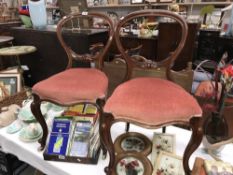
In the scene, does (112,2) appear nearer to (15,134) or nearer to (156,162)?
(15,134)

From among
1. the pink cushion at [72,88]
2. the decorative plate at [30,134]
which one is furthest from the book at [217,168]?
the decorative plate at [30,134]

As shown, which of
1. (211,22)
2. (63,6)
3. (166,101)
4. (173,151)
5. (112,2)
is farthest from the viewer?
(112,2)

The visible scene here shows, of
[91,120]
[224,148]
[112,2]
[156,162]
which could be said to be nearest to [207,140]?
[224,148]

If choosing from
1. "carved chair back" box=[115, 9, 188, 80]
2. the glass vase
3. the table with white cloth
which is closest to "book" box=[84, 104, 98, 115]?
the table with white cloth

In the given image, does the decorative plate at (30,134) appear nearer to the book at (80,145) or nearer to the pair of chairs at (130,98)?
the pair of chairs at (130,98)

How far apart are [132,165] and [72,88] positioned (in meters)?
0.54

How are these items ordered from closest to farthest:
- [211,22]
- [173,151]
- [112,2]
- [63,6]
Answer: [173,151] < [63,6] < [211,22] < [112,2]

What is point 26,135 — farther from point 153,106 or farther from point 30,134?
point 153,106

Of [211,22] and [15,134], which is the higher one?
[211,22]

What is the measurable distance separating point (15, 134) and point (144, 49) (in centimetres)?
211

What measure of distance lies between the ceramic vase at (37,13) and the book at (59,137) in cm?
140

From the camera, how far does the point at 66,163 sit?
3.90 ft

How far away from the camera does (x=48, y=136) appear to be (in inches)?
51.2

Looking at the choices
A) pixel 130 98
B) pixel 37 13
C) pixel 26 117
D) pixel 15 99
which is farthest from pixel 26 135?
pixel 37 13
